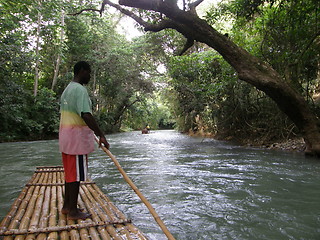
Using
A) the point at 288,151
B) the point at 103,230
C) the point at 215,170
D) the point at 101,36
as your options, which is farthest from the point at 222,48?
the point at 101,36

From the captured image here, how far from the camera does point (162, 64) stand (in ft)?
64.4

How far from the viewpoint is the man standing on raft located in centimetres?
233

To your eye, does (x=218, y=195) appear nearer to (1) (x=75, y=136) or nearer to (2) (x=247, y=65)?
(1) (x=75, y=136)

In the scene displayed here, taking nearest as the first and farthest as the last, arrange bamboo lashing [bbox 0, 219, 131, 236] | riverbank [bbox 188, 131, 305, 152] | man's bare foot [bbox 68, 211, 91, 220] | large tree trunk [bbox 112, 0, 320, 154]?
bamboo lashing [bbox 0, 219, 131, 236] → man's bare foot [bbox 68, 211, 91, 220] → large tree trunk [bbox 112, 0, 320, 154] → riverbank [bbox 188, 131, 305, 152]

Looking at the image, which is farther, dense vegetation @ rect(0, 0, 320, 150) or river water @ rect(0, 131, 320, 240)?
dense vegetation @ rect(0, 0, 320, 150)

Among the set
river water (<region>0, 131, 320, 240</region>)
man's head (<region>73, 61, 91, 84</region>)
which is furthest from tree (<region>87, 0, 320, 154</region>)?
man's head (<region>73, 61, 91, 84</region>)

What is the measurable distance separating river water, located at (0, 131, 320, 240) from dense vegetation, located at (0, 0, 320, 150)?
2920 millimetres

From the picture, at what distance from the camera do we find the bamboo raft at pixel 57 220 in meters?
1.98

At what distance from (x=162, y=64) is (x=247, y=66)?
14.5m

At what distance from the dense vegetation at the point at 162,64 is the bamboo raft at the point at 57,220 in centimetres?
393

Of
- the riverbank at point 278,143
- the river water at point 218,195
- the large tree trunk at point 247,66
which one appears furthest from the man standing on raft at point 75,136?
the riverbank at point 278,143

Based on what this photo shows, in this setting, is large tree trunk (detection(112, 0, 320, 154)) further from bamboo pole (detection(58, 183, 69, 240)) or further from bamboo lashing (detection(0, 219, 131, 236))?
bamboo lashing (detection(0, 219, 131, 236))

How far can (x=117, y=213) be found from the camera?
2449 millimetres

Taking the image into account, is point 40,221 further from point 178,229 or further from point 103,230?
point 178,229
